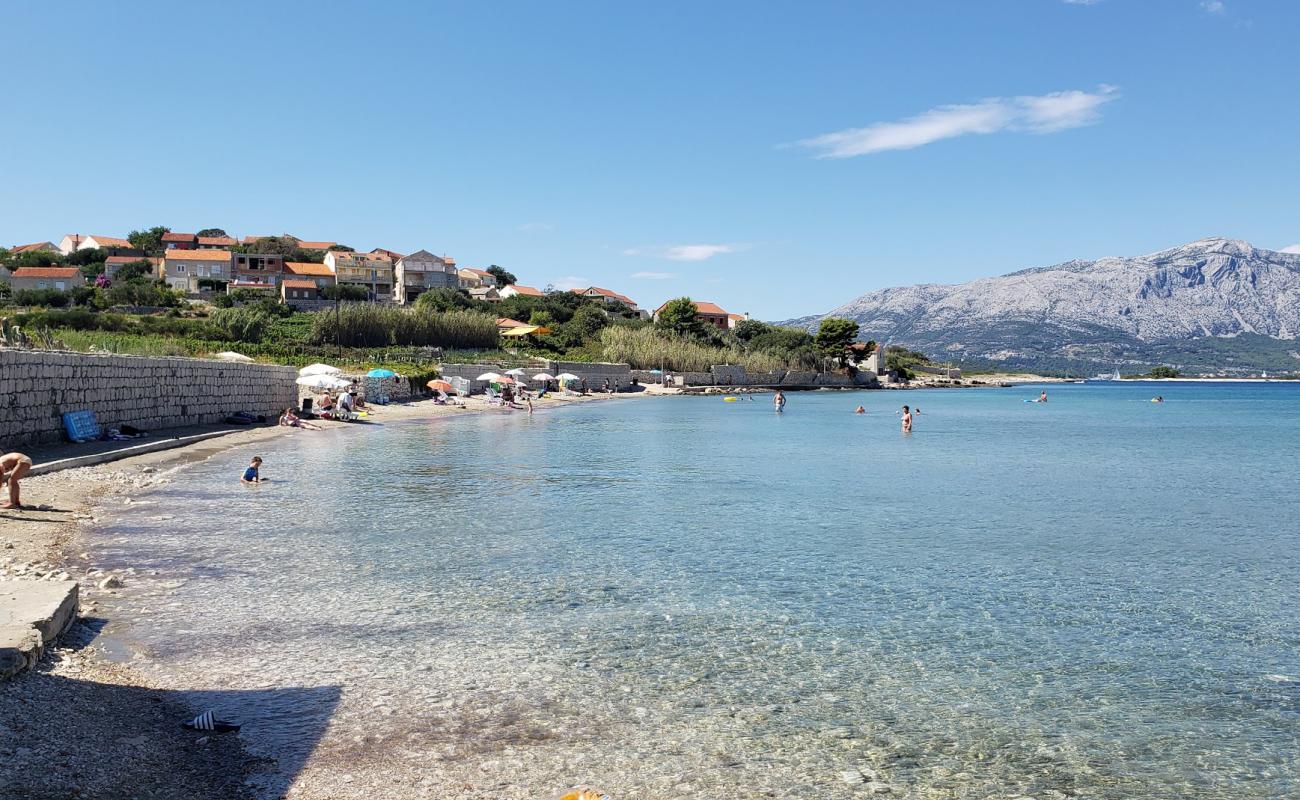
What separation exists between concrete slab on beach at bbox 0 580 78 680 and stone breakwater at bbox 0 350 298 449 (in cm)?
1150

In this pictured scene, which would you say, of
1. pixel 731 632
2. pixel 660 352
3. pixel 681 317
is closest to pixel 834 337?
pixel 681 317

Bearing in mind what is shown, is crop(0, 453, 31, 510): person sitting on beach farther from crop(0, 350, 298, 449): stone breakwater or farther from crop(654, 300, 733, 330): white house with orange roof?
crop(654, 300, 733, 330): white house with orange roof

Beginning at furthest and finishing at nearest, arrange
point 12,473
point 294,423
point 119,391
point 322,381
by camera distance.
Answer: point 322,381 → point 294,423 → point 119,391 → point 12,473

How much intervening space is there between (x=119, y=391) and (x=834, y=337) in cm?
10403

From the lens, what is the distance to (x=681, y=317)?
113188 mm

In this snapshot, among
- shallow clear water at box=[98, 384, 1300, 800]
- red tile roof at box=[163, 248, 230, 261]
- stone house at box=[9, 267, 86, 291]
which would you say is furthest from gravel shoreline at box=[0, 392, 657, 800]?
red tile roof at box=[163, 248, 230, 261]

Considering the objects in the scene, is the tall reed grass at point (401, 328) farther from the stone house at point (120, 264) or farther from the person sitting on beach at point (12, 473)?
the person sitting on beach at point (12, 473)

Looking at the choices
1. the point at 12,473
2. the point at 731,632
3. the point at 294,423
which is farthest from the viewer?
the point at 294,423

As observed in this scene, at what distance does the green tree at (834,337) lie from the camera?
11950 centimetres

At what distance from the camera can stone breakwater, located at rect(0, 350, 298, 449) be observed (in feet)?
60.7

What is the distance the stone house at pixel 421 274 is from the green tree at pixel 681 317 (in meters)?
26.1

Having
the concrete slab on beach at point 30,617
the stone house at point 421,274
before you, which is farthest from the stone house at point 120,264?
the concrete slab on beach at point 30,617

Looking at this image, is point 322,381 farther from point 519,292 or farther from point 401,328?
point 519,292

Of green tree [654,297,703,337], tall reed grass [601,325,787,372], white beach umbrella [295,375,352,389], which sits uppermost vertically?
green tree [654,297,703,337]
